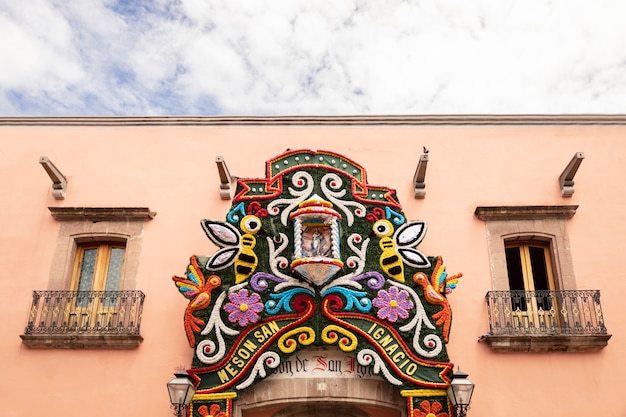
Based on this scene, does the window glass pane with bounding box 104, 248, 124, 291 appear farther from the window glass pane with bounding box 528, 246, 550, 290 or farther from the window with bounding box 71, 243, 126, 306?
the window glass pane with bounding box 528, 246, 550, 290

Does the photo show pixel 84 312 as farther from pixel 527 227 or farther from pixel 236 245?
pixel 527 227

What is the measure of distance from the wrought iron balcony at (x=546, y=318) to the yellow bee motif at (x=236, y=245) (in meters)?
3.25

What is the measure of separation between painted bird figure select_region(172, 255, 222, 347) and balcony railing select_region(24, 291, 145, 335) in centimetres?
103

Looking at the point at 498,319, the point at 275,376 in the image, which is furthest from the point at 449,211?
the point at 275,376

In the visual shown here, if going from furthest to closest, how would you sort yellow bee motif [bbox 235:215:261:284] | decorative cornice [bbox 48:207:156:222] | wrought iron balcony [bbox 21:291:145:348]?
decorative cornice [bbox 48:207:156:222] → wrought iron balcony [bbox 21:291:145:348] → yellow bee motif [bbox 235:215:261:284]

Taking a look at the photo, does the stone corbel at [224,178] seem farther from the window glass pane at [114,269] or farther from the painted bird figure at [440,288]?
the painted bird figure at [440,288]

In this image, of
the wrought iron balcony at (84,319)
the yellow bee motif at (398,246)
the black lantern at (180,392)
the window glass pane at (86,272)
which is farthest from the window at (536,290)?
the window glass pane at (86,272)

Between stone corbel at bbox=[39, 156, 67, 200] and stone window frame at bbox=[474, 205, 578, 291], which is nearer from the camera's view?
stone window frame at bbox=[474, 205, 578, 291]

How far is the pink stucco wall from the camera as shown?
27.3 feet

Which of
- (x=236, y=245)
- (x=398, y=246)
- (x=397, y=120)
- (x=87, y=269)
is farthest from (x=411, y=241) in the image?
(x=87, y=269)

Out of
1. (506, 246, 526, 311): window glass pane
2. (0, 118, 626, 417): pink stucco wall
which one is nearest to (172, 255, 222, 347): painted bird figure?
(0, 118, 626, 417): pink stucco wall

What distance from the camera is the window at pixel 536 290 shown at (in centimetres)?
836

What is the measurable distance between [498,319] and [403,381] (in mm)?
1770

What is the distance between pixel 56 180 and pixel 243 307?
3.67 m
